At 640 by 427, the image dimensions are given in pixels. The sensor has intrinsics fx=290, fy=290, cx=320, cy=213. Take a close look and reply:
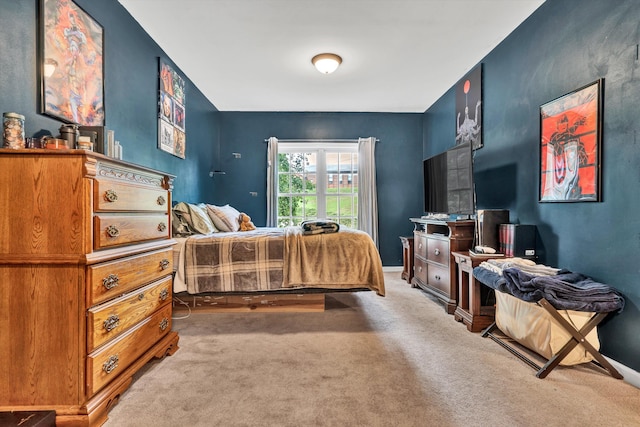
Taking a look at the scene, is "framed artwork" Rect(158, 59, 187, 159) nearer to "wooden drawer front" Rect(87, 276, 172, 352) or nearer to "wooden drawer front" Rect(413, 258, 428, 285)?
"wooden drawer front" Rect(87, 276, 172, 352)

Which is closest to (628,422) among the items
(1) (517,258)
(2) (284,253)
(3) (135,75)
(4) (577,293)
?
(4) (577,293)

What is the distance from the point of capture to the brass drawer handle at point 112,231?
138cm

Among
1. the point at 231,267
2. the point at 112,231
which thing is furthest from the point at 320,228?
the point at 112,231

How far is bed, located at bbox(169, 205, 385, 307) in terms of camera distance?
2.50 meters

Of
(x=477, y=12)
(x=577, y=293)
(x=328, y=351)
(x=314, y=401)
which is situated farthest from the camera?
(x=477, y=12)

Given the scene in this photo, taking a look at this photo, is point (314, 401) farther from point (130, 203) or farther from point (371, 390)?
point (130, 203)

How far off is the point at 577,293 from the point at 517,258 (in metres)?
0.58


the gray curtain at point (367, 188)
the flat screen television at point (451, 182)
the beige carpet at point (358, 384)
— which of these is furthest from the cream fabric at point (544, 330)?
the gray curtain at point (367, 188)

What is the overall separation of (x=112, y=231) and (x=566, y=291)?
2497 millimetres

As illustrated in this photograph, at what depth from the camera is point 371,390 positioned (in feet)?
5.19

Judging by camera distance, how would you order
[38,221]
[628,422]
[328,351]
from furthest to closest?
[328,351]
[628,422]
[38,221]

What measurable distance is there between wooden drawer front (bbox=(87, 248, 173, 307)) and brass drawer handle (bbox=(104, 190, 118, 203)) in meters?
0.30

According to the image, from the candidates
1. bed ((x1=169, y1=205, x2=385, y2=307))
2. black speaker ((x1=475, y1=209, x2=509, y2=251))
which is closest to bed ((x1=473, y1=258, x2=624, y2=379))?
black speaker ((x1=475, y1=209, x2=509, y2=251))

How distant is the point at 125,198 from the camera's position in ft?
4.97
